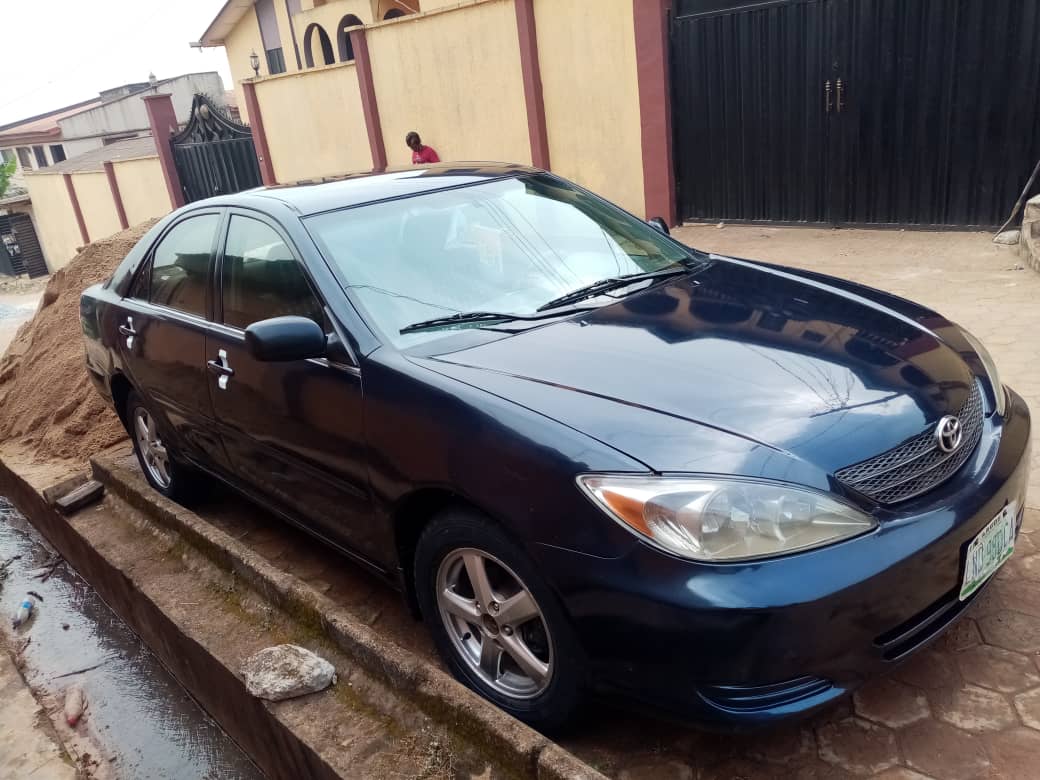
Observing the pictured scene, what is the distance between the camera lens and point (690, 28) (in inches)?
345

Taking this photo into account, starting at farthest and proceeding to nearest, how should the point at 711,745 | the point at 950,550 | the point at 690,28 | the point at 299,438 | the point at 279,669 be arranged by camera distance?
the point at 690,28, the point at 299,438, the point at 279,669, the point at 711,745, the point at 950,550

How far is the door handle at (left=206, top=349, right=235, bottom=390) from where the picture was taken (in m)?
3.40

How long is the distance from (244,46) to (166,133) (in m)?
9.59

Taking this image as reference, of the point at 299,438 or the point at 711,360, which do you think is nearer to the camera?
the point at 711,360

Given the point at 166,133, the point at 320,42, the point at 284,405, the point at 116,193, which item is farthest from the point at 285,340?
the point at 320,42

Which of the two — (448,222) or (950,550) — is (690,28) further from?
(950,550)

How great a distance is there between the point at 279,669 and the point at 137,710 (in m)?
1.42

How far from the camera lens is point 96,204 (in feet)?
78.1

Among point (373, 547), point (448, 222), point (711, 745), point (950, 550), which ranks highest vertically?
point (448, 222)

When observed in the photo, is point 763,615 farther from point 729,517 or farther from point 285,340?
point 285,340

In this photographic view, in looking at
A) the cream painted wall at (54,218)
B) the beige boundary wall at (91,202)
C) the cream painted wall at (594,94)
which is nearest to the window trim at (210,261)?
the cream painted wall at (594,94)

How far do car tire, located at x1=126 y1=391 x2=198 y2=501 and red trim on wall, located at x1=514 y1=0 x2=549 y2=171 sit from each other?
263 inches

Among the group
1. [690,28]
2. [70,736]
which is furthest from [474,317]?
[690,28]

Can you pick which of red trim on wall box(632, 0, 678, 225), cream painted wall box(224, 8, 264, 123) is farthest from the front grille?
cream painted wall box(224, 8, 264, 123)
